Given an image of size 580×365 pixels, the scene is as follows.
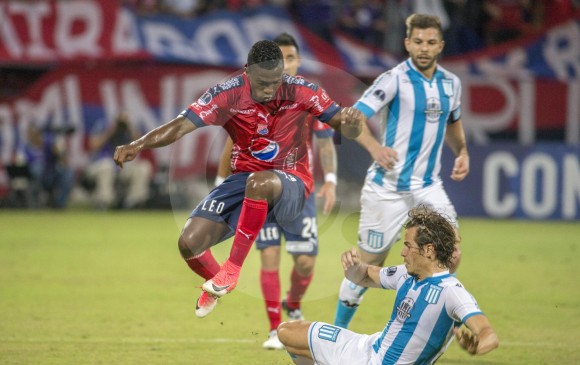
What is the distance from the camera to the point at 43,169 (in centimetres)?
1878

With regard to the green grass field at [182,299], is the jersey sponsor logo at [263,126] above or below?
above

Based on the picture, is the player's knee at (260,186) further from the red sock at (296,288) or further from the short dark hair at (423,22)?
the short dark hair at (423,22)

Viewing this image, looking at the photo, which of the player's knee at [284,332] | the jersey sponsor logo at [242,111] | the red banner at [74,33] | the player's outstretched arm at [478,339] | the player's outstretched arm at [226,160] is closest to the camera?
the player's outstretched arm at [478,339]

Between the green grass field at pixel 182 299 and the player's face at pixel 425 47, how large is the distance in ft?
7.65

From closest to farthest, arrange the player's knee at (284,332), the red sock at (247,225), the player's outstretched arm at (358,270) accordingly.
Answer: the player's outstretched arm at (358,270) → the player's knee at (284,332) → the red sock at (247,225)

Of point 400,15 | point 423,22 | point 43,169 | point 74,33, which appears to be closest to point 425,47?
point 423,22

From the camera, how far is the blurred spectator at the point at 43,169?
61.2 feet

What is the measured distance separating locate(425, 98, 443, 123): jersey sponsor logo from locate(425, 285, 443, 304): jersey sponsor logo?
258cm

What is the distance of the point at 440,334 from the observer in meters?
5.14

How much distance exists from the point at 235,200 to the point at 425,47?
2086mm

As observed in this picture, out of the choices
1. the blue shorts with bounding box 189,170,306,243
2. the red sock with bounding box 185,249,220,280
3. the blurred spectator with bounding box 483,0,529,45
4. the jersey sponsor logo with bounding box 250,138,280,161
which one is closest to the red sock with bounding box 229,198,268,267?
the blue shorts with bounding box 189,170,306,243

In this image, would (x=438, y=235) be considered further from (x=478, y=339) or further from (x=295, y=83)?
(x=295, y=83)

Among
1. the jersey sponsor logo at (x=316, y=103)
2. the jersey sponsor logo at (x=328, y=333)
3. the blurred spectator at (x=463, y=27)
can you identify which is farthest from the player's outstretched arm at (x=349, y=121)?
the blurred spectator at (x=463, y=27)

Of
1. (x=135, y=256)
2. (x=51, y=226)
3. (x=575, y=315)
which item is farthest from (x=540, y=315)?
(x=51, y=226)
